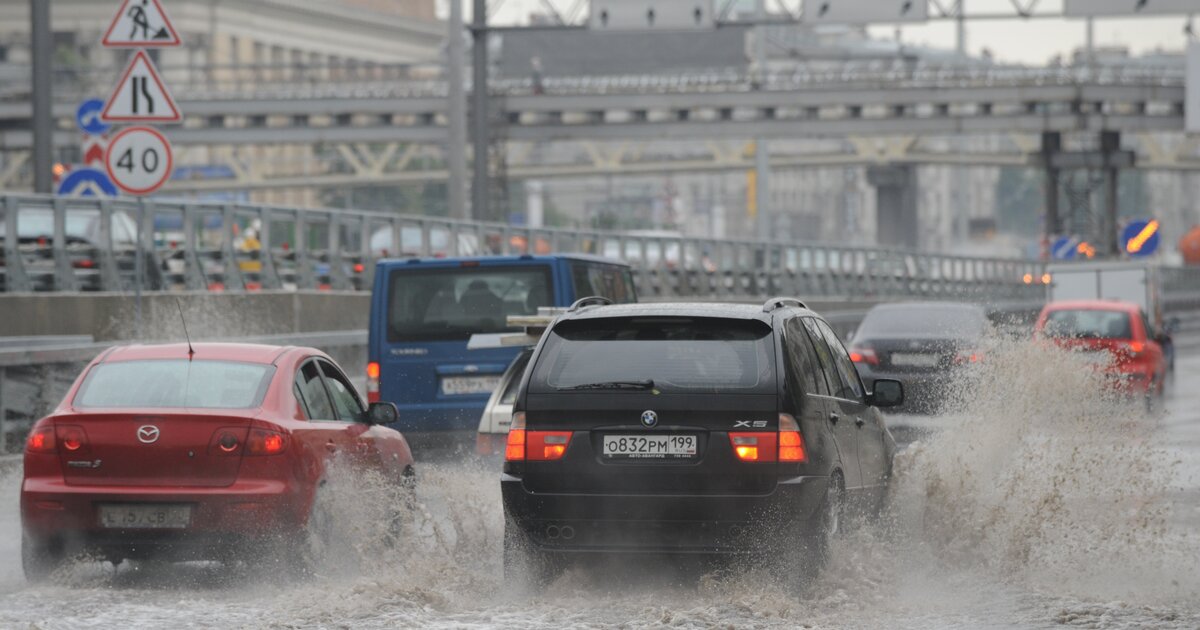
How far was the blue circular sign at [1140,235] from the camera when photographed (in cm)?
4350

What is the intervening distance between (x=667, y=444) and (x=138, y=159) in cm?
A: 985

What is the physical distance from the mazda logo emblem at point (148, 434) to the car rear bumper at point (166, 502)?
0.21m

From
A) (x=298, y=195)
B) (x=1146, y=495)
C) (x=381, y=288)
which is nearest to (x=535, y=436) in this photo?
(x=1146, y=495)

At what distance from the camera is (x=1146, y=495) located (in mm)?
14227

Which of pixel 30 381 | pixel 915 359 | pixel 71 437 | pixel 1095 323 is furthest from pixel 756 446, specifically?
pixel 1095 323

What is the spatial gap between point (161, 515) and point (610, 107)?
198 ft

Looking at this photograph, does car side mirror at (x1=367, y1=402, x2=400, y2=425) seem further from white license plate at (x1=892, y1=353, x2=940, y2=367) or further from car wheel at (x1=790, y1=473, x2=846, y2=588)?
white license plate at (x1=892, y1=353, x2=940, y2=367)

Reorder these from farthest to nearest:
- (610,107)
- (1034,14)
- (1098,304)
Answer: (610,107), (1034,14), (1098,304)

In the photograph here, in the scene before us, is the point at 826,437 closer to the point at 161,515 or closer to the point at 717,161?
the point at 161,515

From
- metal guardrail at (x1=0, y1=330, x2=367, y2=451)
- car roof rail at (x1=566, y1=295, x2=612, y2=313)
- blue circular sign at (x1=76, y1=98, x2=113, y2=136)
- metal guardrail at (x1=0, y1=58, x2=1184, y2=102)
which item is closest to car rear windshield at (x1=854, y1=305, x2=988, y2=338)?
metal guardrail at (x1=0, y1=330, x2=367, y2=451)

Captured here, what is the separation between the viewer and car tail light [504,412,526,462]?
372 inches

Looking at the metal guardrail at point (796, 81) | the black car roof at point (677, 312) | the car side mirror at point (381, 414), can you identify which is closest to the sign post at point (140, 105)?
the car side mirror at point (381, 414)

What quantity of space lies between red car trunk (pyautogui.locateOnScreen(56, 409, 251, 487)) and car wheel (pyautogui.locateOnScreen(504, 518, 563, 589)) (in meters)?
1.33

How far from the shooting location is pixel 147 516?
32.0 ft
